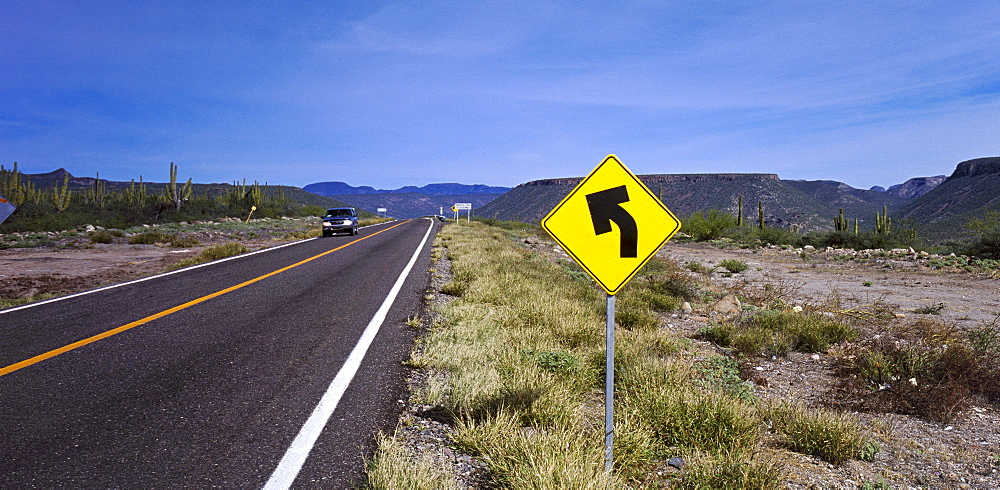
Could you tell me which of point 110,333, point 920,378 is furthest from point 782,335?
point 110,333

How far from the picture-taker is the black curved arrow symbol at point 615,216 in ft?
11.5

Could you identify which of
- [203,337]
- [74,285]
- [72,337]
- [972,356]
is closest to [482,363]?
[203,337]

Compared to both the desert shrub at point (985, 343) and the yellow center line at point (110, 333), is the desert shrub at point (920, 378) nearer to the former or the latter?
the desert shrub at point (985, 343)

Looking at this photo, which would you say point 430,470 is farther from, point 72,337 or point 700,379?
point 72,337

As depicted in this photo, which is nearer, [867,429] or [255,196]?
[867,429]

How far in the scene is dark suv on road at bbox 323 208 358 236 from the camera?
2816cm

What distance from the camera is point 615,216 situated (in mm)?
3531

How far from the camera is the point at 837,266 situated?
19109mm

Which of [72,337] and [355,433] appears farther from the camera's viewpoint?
[72,337]

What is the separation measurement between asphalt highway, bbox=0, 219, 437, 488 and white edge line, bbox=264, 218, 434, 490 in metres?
0.04

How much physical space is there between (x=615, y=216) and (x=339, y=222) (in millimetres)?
27092

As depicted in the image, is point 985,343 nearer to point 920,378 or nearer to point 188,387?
point 920,378

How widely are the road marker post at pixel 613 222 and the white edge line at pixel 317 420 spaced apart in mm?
2081

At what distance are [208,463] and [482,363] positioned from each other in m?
2.59
